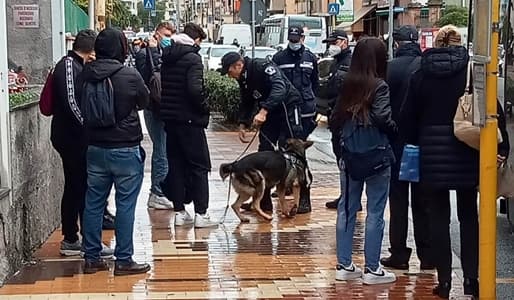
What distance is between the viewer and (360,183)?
7.30 metres

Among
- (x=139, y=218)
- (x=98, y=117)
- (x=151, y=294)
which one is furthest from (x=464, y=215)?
(x=139, y=218)

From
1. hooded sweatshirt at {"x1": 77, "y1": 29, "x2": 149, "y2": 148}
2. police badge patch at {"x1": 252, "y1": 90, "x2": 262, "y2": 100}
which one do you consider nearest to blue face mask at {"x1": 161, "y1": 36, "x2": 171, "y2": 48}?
police badge patch at {"x1": 252, "y1": 90, "x2": 262, "y2": 100}

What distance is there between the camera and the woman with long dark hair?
23.1 feet

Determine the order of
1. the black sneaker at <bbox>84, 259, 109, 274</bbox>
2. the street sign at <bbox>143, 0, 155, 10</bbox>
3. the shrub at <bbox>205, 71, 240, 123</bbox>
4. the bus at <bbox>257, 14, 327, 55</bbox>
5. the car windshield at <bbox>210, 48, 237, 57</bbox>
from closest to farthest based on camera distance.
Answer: the black sneaker at <bbox>84, 259, 109, 274</bbox>, the shrub at <bbox>205, 71, 240, 123</bbox>, the street sign at <bbox>143, 0, 155, 10</bbox>, the car windshield at <bbox>210, 48, 237, 57</bbox>, the bus at <bbox>257, 14, 327, 55</bbox>

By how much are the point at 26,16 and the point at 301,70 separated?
10.0 feet

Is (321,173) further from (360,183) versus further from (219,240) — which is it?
(360,183)

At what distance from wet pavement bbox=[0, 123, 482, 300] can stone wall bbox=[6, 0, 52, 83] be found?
202cm

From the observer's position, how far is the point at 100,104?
7.37m

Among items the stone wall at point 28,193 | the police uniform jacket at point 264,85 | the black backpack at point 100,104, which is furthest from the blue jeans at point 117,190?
the police uniform jacket at point 264,85

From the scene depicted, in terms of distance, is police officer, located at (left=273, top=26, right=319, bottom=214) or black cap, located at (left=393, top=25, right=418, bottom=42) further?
police officer, located at (left=273, top=26, right=319, bottom=214)

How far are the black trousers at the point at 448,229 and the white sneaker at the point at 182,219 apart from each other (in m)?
3.43

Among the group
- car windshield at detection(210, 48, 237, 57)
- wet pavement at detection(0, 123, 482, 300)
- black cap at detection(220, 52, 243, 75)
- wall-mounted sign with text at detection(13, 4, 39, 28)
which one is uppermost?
wall-mounted sign with text at detection(13, 4, 39, 28)

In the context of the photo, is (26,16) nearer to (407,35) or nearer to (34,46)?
(34,46)

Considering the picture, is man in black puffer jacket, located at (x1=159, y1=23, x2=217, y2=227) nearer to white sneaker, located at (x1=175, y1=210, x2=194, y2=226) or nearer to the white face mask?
white sneaker, located at (x1=175, y1=210, x2=194, y2=226)
